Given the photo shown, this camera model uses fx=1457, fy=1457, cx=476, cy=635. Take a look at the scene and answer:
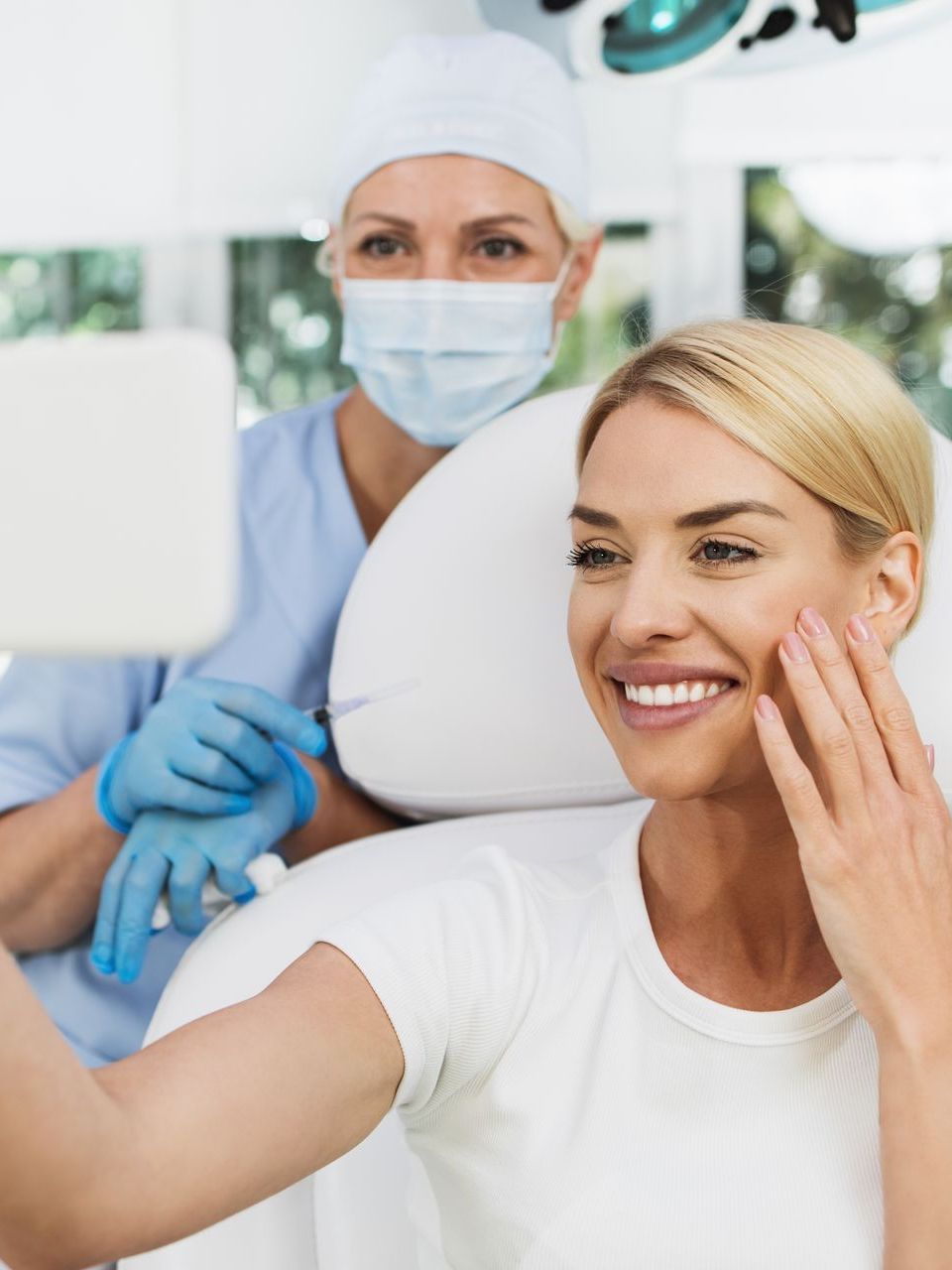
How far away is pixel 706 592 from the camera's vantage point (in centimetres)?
110

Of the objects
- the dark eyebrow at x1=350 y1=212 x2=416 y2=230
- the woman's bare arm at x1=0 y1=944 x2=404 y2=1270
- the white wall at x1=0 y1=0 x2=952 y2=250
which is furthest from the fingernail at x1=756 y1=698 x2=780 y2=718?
the white wall at x1=0 y1=0 x2=952 y2=250

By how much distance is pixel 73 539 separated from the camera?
397mm

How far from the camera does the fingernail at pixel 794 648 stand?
1.08 meters

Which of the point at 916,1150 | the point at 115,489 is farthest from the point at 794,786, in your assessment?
the point at 115,489

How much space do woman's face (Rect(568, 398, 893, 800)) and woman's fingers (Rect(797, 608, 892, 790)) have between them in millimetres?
29

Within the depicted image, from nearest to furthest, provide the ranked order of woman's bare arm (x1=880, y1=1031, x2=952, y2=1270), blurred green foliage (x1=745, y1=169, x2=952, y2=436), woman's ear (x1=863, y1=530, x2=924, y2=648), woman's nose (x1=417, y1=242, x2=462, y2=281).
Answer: woman's bare arm (x1=880, y1=1031, x2=952, y2=1270)
woman's ear (x1=863, y1=530, x2=924, y2=648)
woman's nose (x1=417, y1=242, x2=462, y2=281)
blurred green foliage (x1=745, y1=169, x2=952, y2=436)

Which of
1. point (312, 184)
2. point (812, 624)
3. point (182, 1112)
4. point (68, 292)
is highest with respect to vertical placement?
point (312, 184)

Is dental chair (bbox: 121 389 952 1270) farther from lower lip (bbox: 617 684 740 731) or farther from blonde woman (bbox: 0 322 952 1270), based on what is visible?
lower lip (bbox: 617 684 740 731)

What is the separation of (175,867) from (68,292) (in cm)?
277

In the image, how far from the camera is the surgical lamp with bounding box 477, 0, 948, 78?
2.32 meters

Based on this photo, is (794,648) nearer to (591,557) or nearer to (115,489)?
(591,557)

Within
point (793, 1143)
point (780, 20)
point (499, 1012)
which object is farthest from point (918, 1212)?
point (780, 20)

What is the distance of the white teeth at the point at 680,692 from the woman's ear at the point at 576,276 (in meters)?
0.79

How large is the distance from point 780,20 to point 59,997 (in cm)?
188
